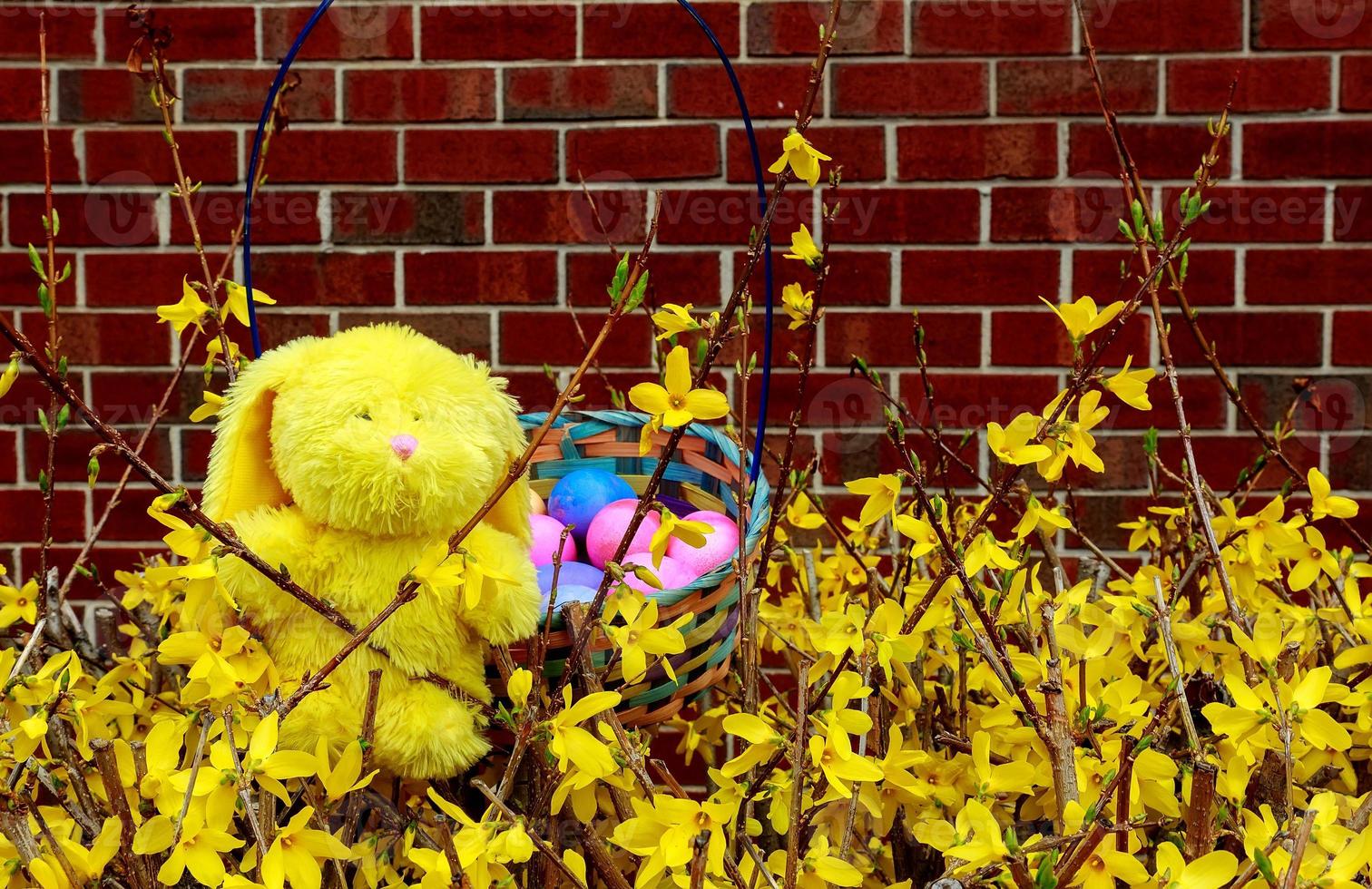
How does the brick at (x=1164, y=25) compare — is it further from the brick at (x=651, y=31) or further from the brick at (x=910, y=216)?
→ the brick at (x=651, y=31)

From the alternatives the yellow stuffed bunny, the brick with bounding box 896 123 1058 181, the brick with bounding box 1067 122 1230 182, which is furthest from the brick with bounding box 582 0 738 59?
the yellow stuffed bunny

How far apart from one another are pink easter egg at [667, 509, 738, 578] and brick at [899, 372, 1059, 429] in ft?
2.27

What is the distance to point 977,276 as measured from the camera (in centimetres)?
176

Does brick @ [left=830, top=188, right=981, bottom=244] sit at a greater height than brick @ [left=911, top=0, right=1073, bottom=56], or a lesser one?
lesser

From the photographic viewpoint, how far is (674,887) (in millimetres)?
729

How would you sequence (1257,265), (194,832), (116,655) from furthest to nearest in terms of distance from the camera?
(1257,265) → (116,655) → (194,832)

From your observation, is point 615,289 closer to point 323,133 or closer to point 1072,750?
point 1072,750

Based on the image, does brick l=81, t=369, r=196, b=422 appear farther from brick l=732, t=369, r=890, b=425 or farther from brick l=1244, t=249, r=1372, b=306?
brick l=1244, t=249, r=1372, b=306

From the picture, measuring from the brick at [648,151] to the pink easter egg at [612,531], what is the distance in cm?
72

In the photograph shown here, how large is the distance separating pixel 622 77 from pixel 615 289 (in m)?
1.13

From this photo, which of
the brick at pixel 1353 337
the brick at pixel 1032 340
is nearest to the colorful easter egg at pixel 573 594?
the brick at pixel 1032 340

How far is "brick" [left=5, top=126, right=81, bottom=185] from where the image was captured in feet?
5.81

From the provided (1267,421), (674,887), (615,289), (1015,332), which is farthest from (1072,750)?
(1267,421)

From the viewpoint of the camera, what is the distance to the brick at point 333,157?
1.78 metres
